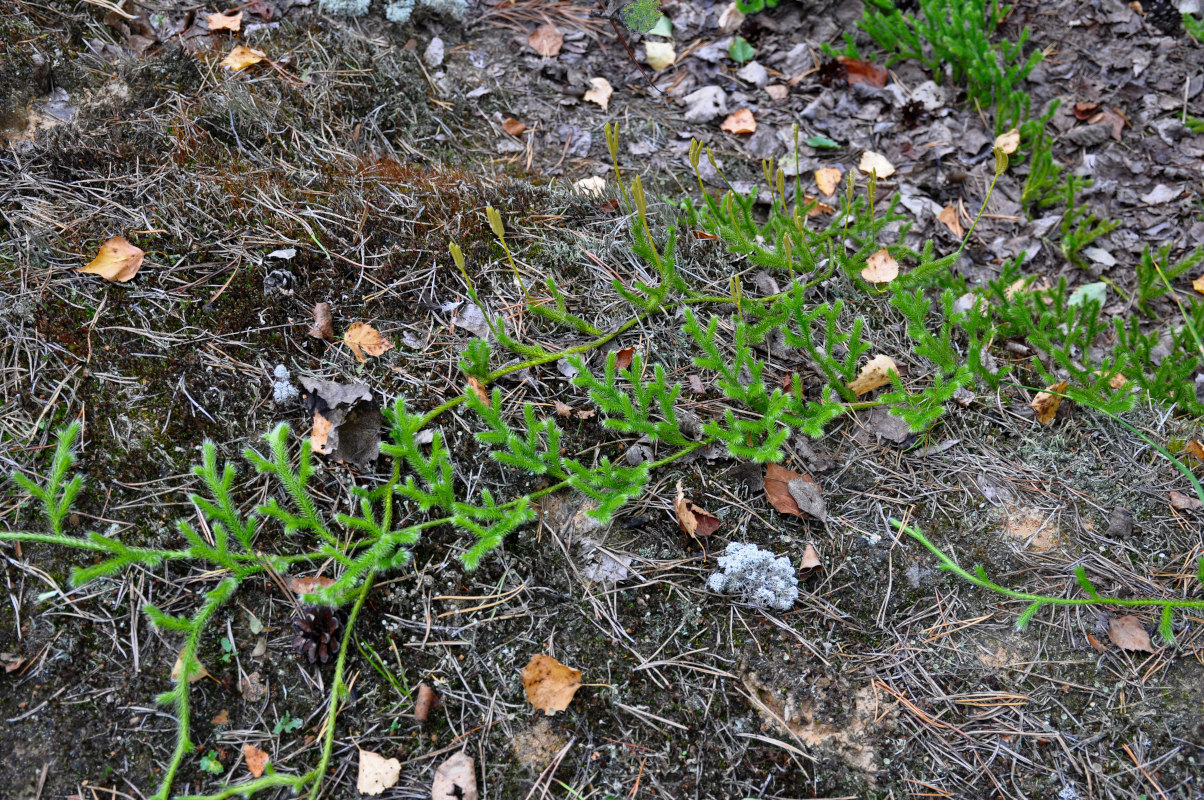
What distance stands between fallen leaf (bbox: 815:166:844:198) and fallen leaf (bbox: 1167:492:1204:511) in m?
1.87


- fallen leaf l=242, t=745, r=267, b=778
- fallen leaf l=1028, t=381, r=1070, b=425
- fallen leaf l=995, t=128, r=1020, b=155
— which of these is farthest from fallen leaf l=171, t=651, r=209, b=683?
fallen leaf l=995, t=128, r=1020, b=155

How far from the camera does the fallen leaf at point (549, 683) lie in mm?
2047

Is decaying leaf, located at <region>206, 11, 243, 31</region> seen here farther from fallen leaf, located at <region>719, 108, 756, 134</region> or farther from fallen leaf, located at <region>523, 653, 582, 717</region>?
fallen leaf, located at <region>523, 653, 582, 717</region>

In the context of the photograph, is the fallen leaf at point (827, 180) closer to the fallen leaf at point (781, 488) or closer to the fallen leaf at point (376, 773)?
the fallen leaf at point (781, 488)

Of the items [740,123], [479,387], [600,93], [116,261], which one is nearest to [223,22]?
[116,261]

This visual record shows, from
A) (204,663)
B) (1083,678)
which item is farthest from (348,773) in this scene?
(1083,678)

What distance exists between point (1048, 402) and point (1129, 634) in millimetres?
853

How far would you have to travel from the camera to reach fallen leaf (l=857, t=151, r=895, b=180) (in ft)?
11.6

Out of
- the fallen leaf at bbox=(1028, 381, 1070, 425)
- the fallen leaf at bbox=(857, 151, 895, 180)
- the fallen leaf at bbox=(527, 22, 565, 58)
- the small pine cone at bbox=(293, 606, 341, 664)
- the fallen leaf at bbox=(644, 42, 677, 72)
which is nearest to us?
the small pine cone at bbox=(293, 606, 341, 664)

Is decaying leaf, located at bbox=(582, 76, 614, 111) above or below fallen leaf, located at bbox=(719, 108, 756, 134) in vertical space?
above

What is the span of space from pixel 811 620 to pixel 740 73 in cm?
294

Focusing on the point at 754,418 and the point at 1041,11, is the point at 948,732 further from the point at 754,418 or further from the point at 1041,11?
the point at 1041,11

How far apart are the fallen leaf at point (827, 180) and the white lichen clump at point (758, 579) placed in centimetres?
200

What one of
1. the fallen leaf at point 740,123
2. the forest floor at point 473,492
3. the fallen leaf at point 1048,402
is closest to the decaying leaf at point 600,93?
the forest floor at point 473,492
